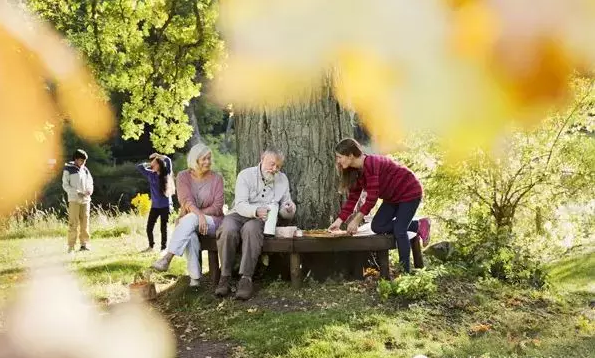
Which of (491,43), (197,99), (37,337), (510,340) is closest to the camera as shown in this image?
(491,43)

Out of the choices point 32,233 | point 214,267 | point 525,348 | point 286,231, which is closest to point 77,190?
point 32,233

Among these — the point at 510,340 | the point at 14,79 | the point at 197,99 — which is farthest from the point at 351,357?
the point at 197,99

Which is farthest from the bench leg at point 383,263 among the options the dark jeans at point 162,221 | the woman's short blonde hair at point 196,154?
the dark jeans at point 162,221

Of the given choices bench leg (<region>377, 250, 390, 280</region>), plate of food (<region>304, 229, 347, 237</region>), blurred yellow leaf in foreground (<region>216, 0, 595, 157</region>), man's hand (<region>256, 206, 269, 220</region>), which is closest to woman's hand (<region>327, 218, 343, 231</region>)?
plate of food (<region>304, 229, 347, 237</region>)

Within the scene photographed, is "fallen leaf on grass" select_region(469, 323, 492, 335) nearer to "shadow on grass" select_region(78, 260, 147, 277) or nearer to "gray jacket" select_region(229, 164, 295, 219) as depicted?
"gray jacket" select_region(229, 164, 295, 219)

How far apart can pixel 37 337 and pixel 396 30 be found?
3428 millimetres

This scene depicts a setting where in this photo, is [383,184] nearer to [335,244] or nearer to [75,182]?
[335,244]

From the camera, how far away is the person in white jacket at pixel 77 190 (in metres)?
9.84

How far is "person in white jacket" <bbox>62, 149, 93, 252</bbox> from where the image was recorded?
9844mm

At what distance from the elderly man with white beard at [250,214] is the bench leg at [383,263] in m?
0.80

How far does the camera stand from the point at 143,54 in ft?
33.8

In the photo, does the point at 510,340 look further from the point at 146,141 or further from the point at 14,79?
the point at 146,141

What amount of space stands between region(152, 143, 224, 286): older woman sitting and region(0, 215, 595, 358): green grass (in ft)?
1.04

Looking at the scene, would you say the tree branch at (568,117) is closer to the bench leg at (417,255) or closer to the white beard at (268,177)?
the bench leg at (417,255)
